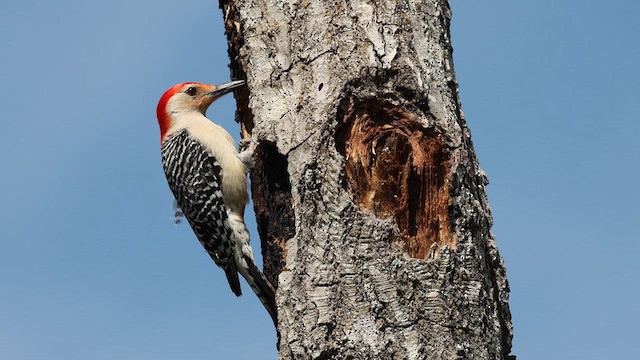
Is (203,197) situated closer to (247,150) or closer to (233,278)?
(233,278)

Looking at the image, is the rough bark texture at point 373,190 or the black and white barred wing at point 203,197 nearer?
the rough bark texture at point 373,190

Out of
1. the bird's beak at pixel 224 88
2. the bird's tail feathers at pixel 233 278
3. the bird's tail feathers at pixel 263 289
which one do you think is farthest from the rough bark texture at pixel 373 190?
the bird's tail feathers at pixel 233 278

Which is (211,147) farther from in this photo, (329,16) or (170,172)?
(329,16)

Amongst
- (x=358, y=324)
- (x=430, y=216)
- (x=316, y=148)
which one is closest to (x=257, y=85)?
(x=316, y=148)

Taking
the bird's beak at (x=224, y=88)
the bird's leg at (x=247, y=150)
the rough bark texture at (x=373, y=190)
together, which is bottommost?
the rough bark texture at (x=373, y=190)

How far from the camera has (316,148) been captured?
4.21 metres

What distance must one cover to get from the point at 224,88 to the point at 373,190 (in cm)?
260

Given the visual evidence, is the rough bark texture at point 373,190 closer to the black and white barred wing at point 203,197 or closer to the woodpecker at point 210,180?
the woodpecker at point 210,180

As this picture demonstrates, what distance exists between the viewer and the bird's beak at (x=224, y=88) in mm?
5566

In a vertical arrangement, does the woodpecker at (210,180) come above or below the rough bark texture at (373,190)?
above

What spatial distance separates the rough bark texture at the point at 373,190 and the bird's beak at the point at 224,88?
29.4 inches

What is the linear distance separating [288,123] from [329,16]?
1.97ft

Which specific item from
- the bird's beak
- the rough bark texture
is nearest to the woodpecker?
the bird's beak

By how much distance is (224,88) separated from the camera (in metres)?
6.42
